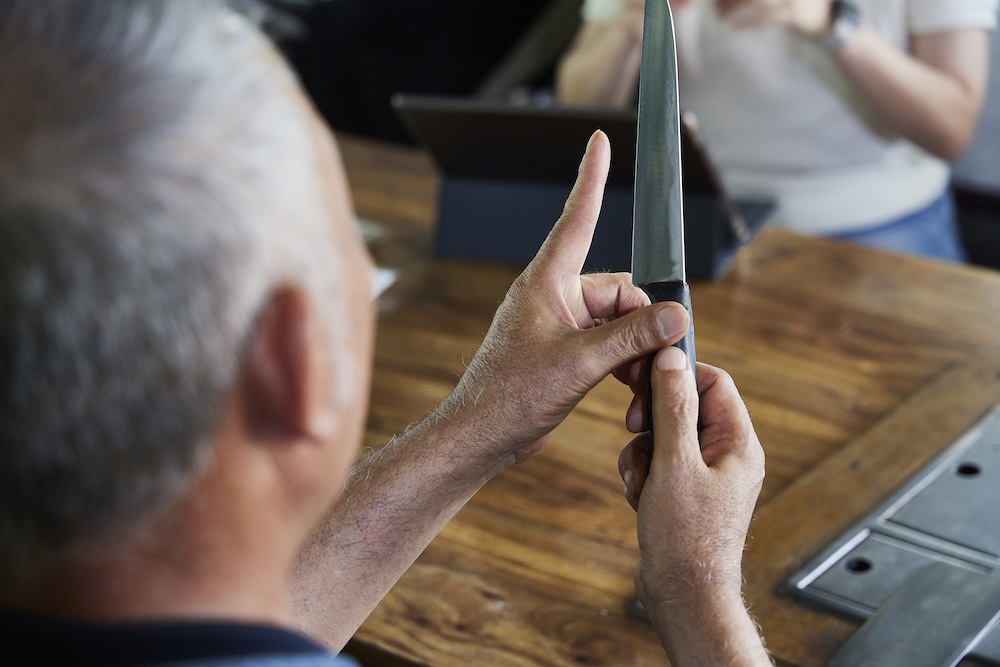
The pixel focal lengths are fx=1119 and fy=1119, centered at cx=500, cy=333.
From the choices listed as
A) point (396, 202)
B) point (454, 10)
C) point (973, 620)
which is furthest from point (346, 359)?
point (454, 10)

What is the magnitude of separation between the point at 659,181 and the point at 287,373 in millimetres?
309

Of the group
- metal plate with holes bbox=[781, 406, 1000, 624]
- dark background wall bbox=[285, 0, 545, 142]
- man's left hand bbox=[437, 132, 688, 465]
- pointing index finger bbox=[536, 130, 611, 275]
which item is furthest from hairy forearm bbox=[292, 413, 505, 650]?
dark background wall bbox=[285, 0, 545, 142]

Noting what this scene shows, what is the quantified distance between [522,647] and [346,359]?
0.34 metres

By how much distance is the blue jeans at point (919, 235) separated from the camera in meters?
1.54

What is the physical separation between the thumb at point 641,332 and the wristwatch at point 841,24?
919 mm

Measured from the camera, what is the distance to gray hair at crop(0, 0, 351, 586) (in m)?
0.35

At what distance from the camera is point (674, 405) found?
0.61 meters

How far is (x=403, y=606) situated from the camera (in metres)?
0.74

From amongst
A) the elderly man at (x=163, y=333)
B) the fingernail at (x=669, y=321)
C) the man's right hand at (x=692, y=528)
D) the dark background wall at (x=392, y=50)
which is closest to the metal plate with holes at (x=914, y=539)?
the man's right hand at (x=692, y=528)

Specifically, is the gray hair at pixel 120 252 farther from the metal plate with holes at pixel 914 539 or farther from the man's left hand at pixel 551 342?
the metal plate with holes at pixel 914 539

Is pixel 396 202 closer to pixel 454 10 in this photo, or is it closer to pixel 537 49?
pixel 537 49

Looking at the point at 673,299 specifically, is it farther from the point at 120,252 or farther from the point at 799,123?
the point at 799,123

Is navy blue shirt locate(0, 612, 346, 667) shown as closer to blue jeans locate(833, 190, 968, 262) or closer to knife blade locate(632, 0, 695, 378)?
knife blade locate(632, 0, 695, 378)

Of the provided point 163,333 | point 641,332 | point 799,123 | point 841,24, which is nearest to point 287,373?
point 163,333
